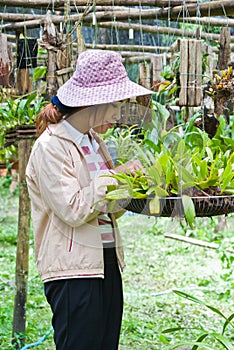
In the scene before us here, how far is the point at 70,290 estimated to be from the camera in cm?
201

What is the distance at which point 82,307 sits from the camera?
6.61ft

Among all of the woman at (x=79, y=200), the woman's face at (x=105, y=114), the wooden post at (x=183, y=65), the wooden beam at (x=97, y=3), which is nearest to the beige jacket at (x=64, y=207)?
the woman at (x=79, y=200)

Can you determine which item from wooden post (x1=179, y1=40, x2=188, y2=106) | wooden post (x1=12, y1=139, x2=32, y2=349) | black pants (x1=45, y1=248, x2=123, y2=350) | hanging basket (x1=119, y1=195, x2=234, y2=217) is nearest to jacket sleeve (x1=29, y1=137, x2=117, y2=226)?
hanging basket (x1=119, y1=195, x2=234, y2=217)

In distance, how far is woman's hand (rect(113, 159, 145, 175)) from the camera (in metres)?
2.03

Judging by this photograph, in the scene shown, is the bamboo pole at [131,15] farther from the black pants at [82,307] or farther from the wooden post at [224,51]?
the black pants at [82,307]

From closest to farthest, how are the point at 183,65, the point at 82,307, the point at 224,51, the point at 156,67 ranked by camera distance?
1. the point at 82,307
2. the point at 183,65
3. the point at 224,51
4. the point at 156,67

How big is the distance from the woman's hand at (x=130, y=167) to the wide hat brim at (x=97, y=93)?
23 cm

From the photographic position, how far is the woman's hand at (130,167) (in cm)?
203

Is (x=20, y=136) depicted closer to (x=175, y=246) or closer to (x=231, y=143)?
(x=231, y=143)

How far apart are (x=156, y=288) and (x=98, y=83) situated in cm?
343

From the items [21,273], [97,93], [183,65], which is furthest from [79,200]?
[21,273]

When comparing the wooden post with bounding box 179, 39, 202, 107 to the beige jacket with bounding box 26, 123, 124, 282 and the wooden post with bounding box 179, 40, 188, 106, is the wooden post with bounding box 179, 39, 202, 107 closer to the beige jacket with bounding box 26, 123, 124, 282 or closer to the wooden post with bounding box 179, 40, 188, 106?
the wooden post with bounding box 179, 40, 188, 106

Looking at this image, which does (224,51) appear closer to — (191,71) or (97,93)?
(191,71)

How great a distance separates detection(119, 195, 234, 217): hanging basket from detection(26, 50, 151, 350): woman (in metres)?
0.08
